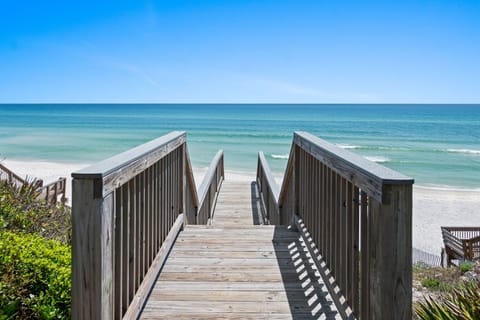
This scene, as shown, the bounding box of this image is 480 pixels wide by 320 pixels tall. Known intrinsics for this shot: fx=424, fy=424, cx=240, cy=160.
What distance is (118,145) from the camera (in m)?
37.1

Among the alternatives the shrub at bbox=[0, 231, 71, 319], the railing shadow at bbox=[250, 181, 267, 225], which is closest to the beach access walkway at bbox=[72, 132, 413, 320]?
the shrub at bbox=[0, 231, 71, 319]

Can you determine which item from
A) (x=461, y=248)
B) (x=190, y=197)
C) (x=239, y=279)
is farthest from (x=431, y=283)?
A: (x=239, y=279)

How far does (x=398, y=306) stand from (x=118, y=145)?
122 feet

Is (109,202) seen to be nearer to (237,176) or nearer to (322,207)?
(322,207)

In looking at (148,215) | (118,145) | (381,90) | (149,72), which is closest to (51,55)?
(149,72)

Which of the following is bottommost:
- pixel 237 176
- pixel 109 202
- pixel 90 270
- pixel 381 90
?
pixel 237 176

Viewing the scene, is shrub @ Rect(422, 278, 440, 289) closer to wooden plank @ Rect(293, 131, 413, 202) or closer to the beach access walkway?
the beach access walkway

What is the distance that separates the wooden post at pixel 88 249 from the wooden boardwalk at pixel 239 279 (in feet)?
2.60

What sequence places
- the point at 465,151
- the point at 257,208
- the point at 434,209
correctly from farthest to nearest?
the point at 465,151 → the point at 434,209 → the point at 257,208

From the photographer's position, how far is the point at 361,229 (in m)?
2.08

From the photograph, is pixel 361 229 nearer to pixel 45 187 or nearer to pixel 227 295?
pixel 227 295

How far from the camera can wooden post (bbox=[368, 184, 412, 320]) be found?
5.42ft

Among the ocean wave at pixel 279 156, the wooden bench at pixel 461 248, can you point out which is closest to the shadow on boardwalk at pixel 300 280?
the wooden bench at pixel 461 248

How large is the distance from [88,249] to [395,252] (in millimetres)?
1220
